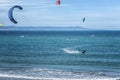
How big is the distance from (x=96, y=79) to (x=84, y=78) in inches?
58.0

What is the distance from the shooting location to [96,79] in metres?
31.8

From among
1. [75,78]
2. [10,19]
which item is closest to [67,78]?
[75,78]

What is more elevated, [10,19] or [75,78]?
[10,19]

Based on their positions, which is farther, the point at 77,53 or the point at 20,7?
the point at 77,53

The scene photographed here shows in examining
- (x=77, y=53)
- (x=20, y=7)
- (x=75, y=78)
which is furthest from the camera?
(x=77, y=53)

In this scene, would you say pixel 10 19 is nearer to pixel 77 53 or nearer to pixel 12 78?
pixel 12 78

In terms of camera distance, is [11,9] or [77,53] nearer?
[11,9]

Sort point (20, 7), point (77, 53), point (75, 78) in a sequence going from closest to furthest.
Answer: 1. point (20, 7)
2. point (75, 78)
3. point (77, 53)

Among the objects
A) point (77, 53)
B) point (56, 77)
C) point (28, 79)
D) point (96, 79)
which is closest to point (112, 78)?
point (96, 79)

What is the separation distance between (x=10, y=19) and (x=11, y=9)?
0.97 metres

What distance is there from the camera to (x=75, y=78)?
1291 inches

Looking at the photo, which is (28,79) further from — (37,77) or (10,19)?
(10,19)

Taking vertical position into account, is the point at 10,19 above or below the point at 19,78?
above

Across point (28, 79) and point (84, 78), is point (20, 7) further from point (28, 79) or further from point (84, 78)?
point (84, 78)
